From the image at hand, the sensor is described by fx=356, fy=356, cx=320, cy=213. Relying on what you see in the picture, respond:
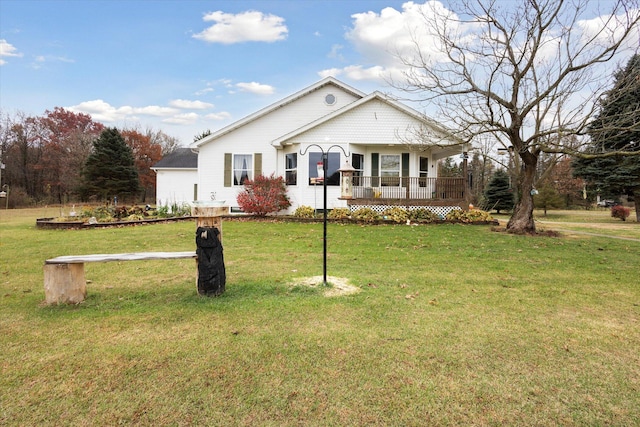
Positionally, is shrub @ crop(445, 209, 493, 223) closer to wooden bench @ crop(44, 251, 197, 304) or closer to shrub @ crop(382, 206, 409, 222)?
shrub @ crop(382, 206, 409, 222)

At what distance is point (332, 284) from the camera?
17.5 feet

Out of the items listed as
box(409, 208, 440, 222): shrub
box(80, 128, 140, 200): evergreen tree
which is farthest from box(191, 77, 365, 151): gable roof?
box(80, 128, 140, 200): evergreen tree

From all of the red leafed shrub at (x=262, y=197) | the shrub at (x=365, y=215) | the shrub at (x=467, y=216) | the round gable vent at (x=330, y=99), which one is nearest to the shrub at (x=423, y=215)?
the shrub at (x=467, y=216)

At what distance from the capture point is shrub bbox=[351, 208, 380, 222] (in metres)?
14.5

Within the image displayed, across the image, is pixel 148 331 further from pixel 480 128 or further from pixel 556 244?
pixel 480 128

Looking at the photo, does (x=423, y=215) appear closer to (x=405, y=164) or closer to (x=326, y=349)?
(x=405, y=164)

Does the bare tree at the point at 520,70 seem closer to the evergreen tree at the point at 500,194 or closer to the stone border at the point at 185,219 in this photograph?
the stone border at the point at 185,219

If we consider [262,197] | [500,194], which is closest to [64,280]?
[262,197]

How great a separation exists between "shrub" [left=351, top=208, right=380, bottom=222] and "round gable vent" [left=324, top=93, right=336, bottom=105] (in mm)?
6480

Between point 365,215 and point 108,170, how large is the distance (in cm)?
2849

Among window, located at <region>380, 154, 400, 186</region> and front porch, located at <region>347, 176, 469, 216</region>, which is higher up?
window, located at <region>380, 154, 400, 186</region>

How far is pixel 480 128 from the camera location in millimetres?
12305

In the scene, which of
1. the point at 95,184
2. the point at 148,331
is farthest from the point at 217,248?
the point at 95,184

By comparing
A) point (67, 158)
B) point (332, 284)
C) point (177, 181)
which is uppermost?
point (67, 158)
